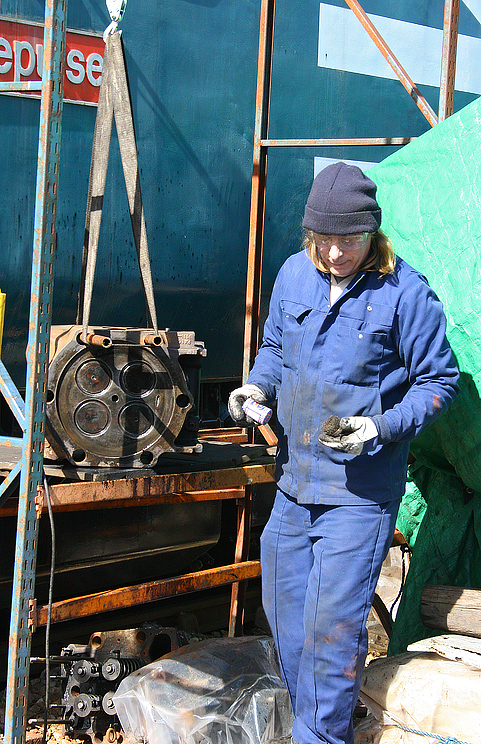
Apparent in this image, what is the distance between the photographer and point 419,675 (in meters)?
2.43

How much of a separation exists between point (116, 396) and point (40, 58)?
1506 millimetres

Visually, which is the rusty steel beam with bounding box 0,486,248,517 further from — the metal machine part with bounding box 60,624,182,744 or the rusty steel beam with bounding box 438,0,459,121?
the rusty steel beam with bounding box 438,0,459,121

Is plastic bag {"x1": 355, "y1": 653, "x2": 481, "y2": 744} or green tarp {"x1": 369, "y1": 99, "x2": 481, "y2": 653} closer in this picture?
plastic bag {"x1": 355, "y1": 653, "x2": 481, "y2": 744}

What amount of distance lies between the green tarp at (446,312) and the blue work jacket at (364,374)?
435mm

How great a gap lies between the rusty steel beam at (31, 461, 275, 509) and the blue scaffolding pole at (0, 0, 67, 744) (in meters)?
0.11

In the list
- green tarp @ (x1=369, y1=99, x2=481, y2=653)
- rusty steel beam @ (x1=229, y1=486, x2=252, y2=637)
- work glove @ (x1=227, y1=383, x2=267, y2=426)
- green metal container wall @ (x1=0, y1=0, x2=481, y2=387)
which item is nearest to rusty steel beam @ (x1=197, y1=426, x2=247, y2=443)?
green metal container wall @ (x1=0, y1=0, x2=481, y2=387)

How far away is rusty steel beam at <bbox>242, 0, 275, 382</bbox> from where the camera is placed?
3254 mm

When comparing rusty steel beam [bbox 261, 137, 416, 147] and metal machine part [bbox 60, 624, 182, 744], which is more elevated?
rusty steel beam [bbox 261, 137, 416, 147]

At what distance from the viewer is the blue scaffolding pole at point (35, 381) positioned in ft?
7.04

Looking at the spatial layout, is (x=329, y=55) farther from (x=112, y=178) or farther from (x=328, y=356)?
(x=328, y=356)

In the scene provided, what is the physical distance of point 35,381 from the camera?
86.6 inches

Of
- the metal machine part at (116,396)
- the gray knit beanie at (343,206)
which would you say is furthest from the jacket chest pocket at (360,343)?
the metal machine part at (116,396)

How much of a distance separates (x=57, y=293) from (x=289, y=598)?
5.71 feet

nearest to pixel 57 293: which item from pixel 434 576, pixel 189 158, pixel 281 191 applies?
pixel 189 158
